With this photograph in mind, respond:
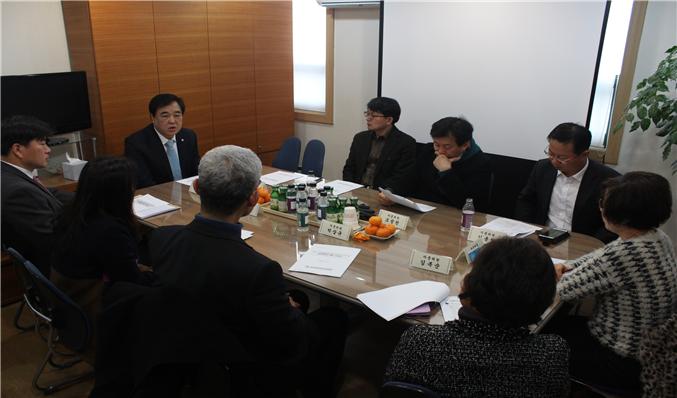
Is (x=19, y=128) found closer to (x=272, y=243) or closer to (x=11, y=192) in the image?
(x=11, y=192)

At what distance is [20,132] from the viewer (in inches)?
107

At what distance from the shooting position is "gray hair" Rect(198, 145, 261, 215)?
167 centimetres

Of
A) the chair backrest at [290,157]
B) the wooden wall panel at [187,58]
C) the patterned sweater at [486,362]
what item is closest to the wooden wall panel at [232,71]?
the wooden wall panel at [187,58]

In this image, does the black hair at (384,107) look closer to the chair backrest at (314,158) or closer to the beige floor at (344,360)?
the chair backrest at (314,158)

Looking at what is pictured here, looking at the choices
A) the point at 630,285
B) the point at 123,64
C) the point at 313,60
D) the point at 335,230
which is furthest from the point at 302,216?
the point at 313,60

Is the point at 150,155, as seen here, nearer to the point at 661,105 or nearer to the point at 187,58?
the point at 187,58

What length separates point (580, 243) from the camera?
253 cm

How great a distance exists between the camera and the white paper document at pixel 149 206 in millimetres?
2865

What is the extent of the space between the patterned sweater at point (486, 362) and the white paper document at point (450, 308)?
415 millimetres

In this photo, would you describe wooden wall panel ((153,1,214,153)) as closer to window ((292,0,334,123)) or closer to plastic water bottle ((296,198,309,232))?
window ((292,0,334,123))

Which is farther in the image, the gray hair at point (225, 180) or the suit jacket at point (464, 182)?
the suit jacket at point (464, 182)

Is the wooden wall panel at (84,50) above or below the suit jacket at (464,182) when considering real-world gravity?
above

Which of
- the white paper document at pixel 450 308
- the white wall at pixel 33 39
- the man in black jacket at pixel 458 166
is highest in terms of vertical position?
the white wall at pixel 33 39

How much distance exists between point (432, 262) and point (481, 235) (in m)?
0.34
